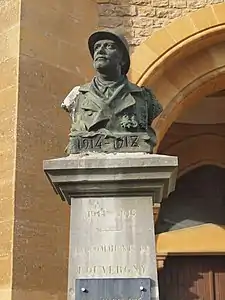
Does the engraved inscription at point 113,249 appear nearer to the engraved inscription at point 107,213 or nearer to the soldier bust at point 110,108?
the engraved inscription at point 107,213

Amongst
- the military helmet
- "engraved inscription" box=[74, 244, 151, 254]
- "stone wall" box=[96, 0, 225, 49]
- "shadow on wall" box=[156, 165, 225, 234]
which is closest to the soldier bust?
the military helmet

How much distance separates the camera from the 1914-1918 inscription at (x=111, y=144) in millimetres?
4531

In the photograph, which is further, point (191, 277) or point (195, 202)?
point (195, 202)

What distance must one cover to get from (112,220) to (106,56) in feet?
3.40

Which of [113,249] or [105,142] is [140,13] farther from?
[113,249]

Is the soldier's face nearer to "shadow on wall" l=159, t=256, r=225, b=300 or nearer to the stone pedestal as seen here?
the stone pedestal

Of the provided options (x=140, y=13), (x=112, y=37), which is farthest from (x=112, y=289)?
(x=140, y=13)

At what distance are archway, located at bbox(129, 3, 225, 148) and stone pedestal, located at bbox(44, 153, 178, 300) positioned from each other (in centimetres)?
326

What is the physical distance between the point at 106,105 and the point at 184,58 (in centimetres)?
347

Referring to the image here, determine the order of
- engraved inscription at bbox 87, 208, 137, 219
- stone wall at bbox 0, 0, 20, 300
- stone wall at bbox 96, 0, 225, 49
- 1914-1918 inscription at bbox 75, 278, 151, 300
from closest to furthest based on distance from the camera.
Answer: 1914-1918 inscription at bbox 75, 278, 151, 300, engraved inscription at bbox 87, 208, 137, 219, stone wall at bbox 0, 0, 20, 300, stone wall at bbox 96, 0, 225, 49

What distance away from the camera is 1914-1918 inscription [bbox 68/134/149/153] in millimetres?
4531

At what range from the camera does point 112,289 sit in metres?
4.34

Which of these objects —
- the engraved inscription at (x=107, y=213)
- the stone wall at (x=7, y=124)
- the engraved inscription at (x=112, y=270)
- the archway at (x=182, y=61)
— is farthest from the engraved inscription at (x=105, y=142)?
the archway at (x=182, y=61)

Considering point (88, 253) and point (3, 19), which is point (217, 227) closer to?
point (3, 19)
